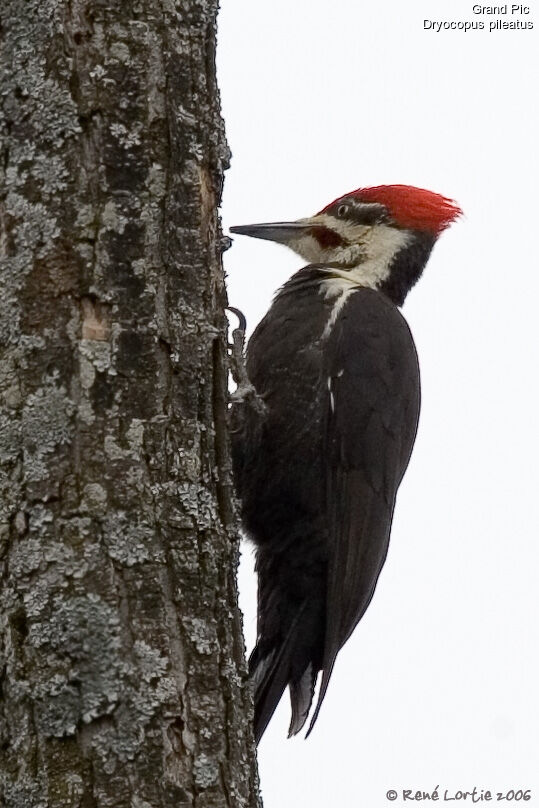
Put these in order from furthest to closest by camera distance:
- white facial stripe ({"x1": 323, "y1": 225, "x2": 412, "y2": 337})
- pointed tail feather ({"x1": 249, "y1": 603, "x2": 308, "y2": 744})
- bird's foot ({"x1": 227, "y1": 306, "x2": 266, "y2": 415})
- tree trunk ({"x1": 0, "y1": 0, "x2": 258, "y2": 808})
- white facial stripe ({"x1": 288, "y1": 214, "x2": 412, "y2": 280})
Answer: white facial stripe ({"x1": 288, "y1": 214, "x2": 412, "y2": 280})
white facial stripe ({"x1": 323, "y1": 225, "x2": 412, "y2": 337})
bird's foot ({"x1": 227, "y1": 306, "x2": 266, "y2": 415})
pointed tail feather ({"x1": 249, "y1": 603, "x2": 308, "y2": 744})
tree trunk ({"x1": 0, "y1": 0, "x2": 258, "y2": 808})

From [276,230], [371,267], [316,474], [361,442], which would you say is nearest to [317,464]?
[316,474]

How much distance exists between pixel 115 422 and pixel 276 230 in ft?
7.15

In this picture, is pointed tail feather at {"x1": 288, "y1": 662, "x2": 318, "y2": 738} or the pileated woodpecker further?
the pileated woodpecker

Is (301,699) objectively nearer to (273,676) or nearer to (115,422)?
(273,676)

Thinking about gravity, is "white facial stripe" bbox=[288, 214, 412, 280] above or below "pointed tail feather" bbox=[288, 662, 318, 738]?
above

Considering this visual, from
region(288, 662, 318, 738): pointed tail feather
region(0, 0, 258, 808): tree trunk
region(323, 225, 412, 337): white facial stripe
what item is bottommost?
region(288, 662, 318, 738): pointed tail feather

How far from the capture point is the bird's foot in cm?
317

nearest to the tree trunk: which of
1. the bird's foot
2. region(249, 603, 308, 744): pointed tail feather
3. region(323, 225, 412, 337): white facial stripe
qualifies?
the bird's foot

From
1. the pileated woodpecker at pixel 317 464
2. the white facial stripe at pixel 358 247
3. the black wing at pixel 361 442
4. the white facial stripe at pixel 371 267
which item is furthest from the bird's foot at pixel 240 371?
the white facial stripe at pixel 358 247

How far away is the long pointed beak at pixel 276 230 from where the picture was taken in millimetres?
3975

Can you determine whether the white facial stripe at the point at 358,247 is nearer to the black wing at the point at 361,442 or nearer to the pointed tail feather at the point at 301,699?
the black wing at the point at 361,442

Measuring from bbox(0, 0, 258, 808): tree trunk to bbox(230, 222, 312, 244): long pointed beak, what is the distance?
172 cm

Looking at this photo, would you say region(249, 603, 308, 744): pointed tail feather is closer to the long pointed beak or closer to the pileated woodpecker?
the pileated woodpecker

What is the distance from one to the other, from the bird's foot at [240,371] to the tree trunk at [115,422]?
93cm
